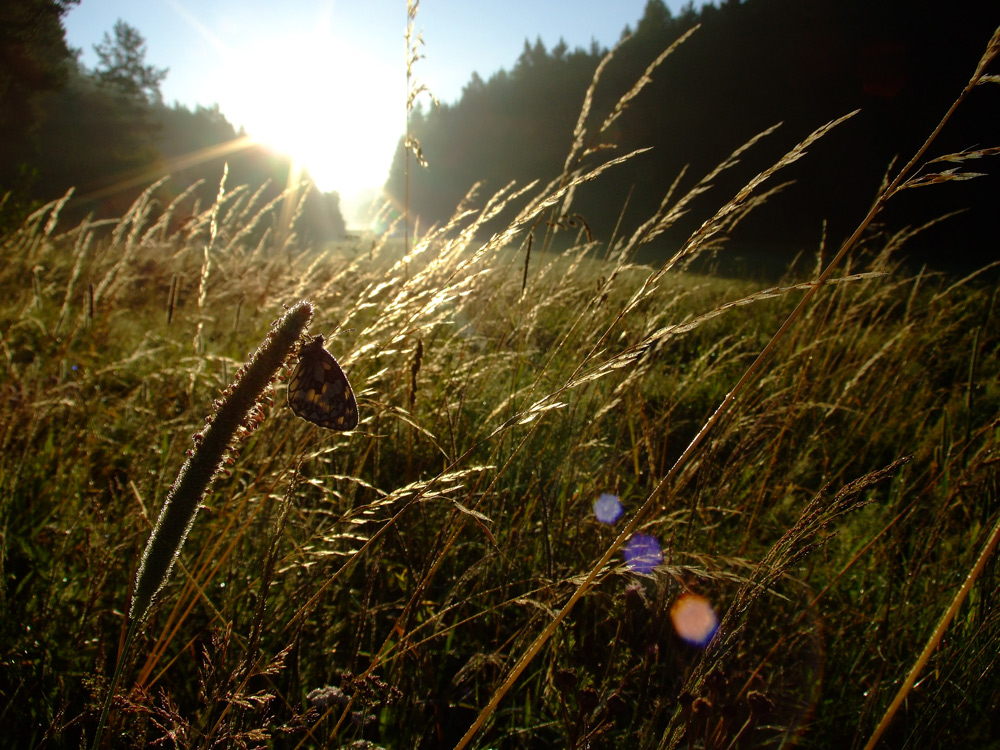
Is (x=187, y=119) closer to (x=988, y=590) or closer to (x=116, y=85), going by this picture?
(x=116, y=85)

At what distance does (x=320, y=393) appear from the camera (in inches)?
21.6

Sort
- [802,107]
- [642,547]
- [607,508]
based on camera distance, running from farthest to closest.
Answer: [802,107]
[607,508]
[642,547]

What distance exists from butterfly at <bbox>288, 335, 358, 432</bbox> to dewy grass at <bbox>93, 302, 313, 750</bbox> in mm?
30

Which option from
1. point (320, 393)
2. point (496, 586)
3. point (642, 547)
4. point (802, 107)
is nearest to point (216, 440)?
point (320, 393)

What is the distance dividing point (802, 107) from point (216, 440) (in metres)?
32.8

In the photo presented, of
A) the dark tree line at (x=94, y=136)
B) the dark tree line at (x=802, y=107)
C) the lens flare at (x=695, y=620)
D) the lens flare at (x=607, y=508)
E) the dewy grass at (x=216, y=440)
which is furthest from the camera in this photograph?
the dark tree line at (x=802, y=107)

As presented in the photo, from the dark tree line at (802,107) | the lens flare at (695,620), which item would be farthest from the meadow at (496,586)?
the dark tree line at (802,107)

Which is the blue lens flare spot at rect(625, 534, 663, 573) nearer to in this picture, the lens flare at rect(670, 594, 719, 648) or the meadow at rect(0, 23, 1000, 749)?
the meadow at rect(0, 23, 1000, 749)

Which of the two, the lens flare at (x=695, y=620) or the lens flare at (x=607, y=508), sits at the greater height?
the lens flare at (x=607, y=508)

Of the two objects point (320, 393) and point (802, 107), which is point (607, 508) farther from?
point (802, 107)

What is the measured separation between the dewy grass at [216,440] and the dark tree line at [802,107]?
73.9 ft

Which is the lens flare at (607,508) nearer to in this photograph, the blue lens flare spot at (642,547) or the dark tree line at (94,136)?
the blue lens flare spot at (642,547)

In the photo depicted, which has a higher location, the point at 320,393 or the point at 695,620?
the point at 320,393

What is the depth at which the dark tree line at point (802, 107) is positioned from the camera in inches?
793
